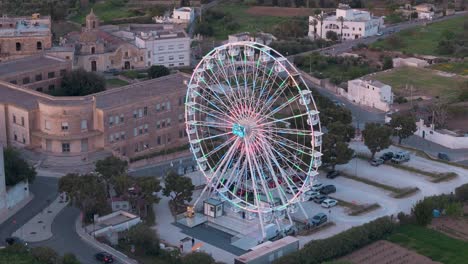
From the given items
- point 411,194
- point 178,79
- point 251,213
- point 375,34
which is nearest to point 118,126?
point 178,79

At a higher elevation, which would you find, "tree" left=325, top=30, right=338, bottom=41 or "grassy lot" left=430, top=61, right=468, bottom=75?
"tree" left=325, top=30, right=338, bottom=41

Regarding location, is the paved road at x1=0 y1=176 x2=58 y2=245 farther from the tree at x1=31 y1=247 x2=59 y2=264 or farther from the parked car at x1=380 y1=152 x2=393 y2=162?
the parked car at x1=380 y1=152 x2=393 y2=162

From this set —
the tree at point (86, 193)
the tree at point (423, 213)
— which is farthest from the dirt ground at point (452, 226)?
the tree at point (86, 193)

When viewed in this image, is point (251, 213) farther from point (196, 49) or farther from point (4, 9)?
point (4, 9)

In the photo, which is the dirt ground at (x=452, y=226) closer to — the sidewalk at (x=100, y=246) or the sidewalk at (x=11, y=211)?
the sidewalk at (x=100, y=246)

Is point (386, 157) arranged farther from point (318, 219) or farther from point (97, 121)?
point (97, 121)

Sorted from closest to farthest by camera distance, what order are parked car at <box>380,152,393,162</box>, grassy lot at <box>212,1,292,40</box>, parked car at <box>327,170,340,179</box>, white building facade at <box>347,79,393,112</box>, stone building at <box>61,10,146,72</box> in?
parked car at <box>327,170,340,179</box>
parked car at <box>380,152,393,162</box>
white building facade at <box>347,79,393,112</box>
stone building at <box>61,10,146,72</box>
grassy lot at <box>212,1,292,40</box>

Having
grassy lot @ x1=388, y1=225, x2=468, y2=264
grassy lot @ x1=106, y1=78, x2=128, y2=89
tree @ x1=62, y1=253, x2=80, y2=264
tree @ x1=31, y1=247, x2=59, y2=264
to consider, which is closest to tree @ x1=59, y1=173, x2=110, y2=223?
tree @ x1=31, y1=247, x2=59, y2=264

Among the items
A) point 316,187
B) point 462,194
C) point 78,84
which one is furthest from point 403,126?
point 78,84
